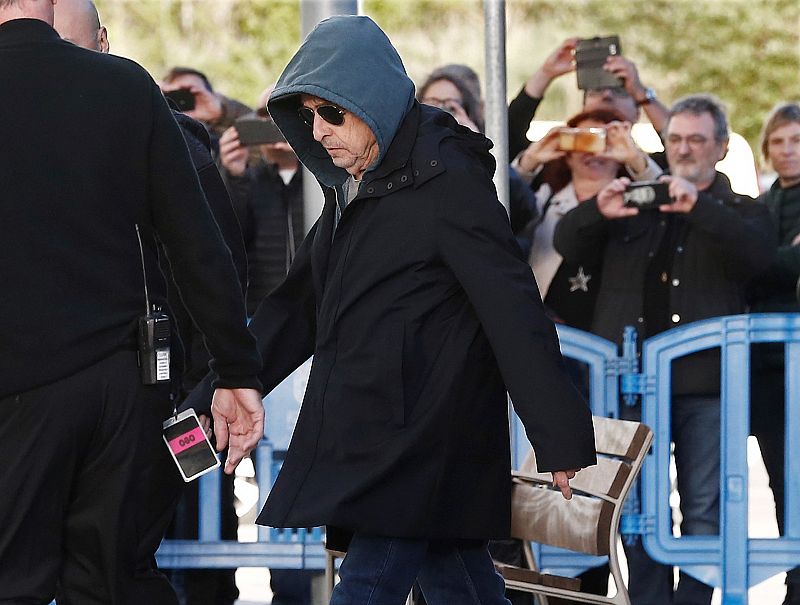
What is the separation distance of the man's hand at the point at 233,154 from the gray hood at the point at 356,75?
2.63m

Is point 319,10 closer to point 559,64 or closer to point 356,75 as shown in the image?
point 356,75

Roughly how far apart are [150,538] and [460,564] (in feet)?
2.26

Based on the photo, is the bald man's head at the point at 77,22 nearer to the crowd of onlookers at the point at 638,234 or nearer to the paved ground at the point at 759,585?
the crowd of onlookers at the point at 638,234

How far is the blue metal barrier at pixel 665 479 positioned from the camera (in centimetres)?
473

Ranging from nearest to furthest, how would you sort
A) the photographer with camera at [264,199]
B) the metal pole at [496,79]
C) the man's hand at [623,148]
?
the metal pole at [496,79], the man's hand at [623,148], the photographer with camera at [264,199]

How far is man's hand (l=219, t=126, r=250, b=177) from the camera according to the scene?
19.9 feet

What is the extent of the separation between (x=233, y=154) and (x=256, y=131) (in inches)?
5.2

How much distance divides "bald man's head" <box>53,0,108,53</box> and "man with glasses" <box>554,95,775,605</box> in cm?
213

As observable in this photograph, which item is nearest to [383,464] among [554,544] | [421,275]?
[421,275]

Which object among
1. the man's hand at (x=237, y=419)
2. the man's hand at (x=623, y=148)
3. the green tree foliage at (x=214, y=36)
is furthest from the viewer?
the green tree foliage at (x=214, y=36)

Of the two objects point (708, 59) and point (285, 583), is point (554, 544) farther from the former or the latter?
point (708, 59)

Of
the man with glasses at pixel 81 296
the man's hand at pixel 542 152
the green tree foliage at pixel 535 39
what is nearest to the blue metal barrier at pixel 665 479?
the man's hand at pixel 542 152

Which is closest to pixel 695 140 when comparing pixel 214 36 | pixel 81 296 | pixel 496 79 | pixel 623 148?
pixel 623 148

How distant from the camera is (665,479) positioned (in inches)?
189
